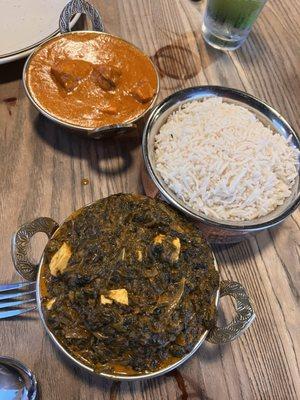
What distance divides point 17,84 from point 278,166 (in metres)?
1.13

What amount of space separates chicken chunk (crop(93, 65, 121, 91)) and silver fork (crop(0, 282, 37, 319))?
0.79 m

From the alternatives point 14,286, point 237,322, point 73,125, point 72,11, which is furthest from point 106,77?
point 237,322

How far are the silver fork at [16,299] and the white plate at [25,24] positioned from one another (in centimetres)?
91

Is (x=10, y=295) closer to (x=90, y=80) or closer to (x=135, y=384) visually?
(x=135, y=384)

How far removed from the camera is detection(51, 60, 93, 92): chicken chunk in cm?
Result: 154

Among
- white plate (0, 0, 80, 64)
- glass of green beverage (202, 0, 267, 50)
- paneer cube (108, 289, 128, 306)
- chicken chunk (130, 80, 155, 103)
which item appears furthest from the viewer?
glass of green beverage (202, 0, 267, 50)

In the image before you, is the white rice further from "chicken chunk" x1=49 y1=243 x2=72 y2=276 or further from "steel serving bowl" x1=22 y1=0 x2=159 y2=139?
"chicken chunk" x1=49 y1=243 x2=72 y2=276

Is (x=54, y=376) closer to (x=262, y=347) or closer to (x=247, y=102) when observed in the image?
(x=262, y=347)

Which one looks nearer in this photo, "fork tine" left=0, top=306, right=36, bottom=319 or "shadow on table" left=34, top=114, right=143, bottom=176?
"fork tine" left=0, top=306, right=36, bottom=319

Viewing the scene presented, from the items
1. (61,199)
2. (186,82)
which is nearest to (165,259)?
(61,199)

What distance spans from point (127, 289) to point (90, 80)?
879mm

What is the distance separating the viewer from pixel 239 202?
1.38 metres

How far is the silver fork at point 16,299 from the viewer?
1.24m

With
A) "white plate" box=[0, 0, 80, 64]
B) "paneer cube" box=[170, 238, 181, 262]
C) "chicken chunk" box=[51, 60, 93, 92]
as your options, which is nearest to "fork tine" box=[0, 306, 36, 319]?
"paneer cube" box=[170, 238, 181, 262]
